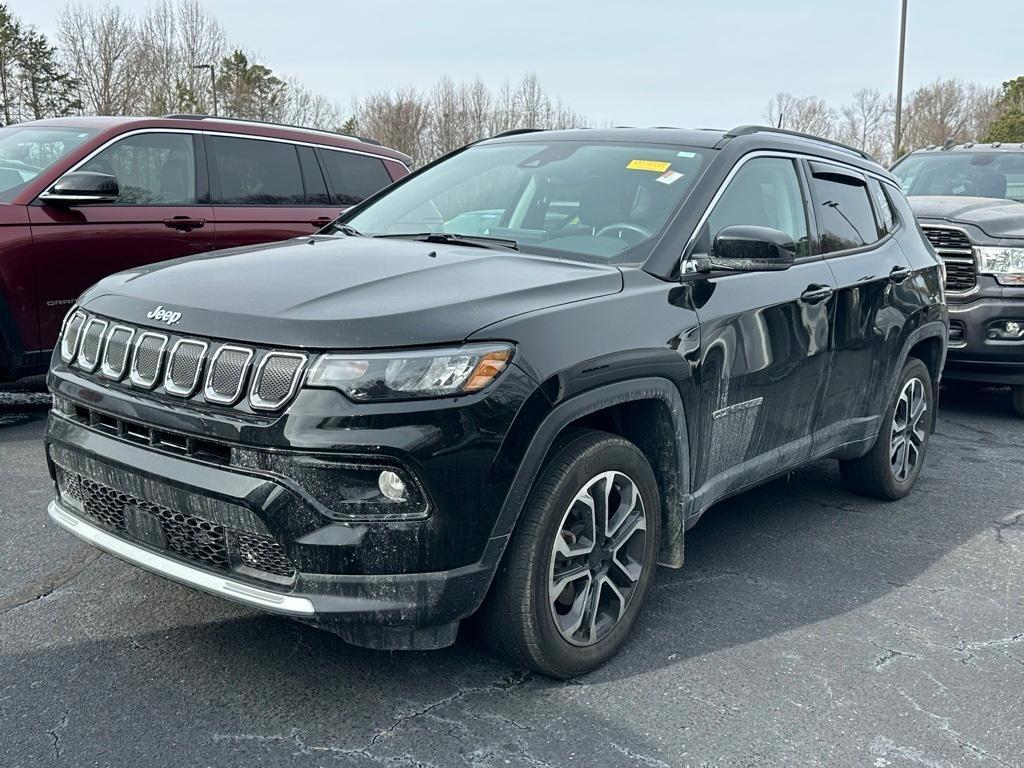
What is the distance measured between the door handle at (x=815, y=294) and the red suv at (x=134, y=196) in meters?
4.15

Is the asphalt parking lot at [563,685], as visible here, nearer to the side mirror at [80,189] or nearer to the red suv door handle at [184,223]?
the side mirror at [80,189]

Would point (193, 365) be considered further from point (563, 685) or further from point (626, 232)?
point (626, 232)

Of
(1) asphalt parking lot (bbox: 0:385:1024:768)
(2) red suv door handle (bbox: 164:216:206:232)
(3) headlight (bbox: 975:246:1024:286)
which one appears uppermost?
(2) red suv door handle (bbox: 164:216:206:232)

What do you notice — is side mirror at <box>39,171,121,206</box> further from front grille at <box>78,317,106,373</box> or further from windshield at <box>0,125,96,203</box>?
front grille at <box>78,317,106,373</box>

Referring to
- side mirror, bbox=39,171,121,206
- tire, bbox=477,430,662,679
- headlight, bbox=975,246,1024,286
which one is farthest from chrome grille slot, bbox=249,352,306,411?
headlight, bbox=975,246,1024,286

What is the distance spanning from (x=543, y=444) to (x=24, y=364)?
4.34 metres

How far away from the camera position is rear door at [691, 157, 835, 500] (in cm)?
362

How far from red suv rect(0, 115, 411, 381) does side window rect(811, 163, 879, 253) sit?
406 centimetres

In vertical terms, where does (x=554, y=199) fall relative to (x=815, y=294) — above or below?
above

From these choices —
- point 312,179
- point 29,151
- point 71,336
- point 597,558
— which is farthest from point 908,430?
point 29,151

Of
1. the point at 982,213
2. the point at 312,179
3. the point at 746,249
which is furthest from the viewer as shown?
the point at 982,213

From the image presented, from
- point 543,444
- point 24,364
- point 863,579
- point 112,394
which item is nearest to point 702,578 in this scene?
point 863,579

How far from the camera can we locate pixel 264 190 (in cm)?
729

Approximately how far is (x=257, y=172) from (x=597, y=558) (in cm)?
500
